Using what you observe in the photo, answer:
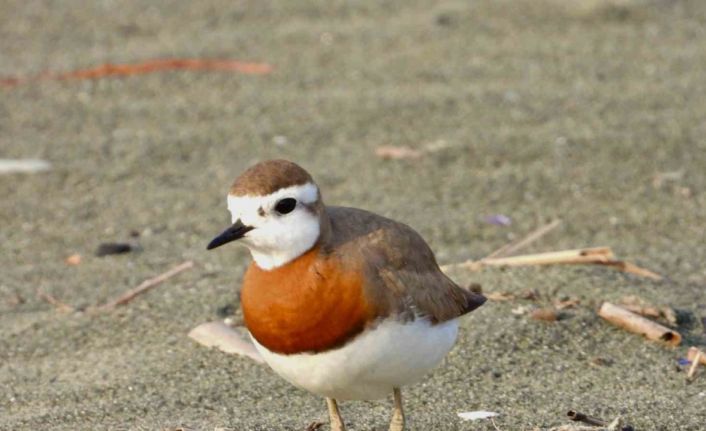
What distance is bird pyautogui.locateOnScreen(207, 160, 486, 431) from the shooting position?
3.79 m

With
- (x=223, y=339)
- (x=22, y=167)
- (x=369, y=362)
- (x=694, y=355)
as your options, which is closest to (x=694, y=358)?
(x=694, y=355)

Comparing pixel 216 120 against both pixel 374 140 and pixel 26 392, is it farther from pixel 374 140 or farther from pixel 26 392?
pixel 26 392

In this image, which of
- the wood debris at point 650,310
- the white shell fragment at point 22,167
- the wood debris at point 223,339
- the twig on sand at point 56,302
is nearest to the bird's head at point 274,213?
the wood debris at point 223,339

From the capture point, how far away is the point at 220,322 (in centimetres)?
533

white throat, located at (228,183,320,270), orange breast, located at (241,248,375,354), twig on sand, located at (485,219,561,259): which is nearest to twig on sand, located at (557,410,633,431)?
orange breast, located at (241,248,375,354)

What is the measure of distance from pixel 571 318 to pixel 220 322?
1.34 m

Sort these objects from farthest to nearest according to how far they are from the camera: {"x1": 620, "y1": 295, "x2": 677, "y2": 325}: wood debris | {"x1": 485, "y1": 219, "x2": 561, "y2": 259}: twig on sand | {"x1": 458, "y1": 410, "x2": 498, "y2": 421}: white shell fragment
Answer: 1. {"x1": 485, "y1": 219, "x2": 561, "y2": 259}: twig on sand
2. {"x1": 620, "y1": 295, "x2": 677, "y2": 325}: wood debris
3. {"x1": 458, "y1": 410, "x2": 498, "y2": 421}: white shell fragment

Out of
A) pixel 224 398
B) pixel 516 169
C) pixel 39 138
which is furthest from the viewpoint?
pixel 39 138

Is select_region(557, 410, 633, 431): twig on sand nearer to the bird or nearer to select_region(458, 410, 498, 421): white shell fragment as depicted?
select_region(458, 410, 498, 421): white shell fragment

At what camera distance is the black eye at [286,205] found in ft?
12.6

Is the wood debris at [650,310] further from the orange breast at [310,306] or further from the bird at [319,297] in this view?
the orange breast at [310,306]

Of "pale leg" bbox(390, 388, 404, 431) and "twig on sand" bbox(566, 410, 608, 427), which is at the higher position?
"pale leg" bbox(390, 388, 404, 431)

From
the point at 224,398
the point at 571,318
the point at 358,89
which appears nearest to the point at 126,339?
the point at 224,398

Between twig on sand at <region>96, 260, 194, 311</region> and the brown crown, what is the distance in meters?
1.91
